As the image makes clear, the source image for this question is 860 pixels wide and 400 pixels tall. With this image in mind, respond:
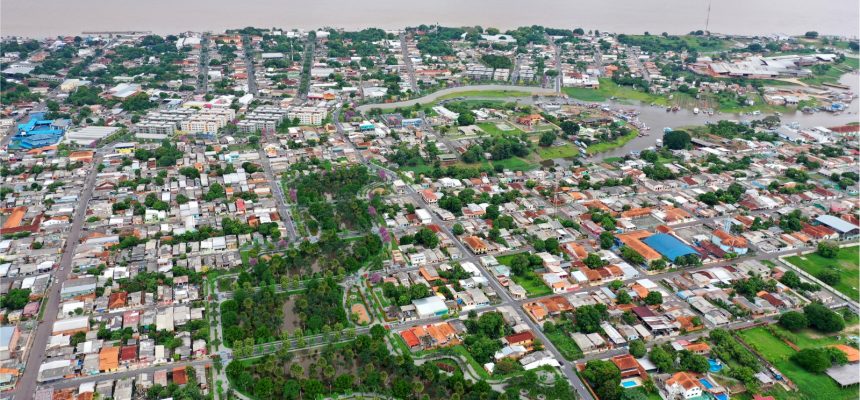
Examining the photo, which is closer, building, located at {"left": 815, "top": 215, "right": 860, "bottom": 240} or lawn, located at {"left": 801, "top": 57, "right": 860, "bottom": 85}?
building, located at {"left": 815, "top": 215, "right": 860, "bottom": 240}

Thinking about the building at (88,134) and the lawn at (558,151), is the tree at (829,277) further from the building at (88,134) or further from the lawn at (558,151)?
the building at (88,134)

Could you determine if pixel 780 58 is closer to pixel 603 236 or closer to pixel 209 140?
pixel 603 236

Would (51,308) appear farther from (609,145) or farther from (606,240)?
(609,145)

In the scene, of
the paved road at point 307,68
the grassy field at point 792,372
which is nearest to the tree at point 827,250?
the grassy field at point 792,372

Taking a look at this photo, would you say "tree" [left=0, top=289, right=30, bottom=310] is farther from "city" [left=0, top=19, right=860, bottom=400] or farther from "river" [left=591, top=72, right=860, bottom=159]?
"river" [left=591, top=72, right=860, bottom=159]

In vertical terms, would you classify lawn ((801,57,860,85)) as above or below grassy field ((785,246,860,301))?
above

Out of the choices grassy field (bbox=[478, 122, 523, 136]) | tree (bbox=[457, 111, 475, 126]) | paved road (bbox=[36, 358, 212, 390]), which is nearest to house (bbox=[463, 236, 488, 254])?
paved road (bbox=[36, 358, 212, 390])

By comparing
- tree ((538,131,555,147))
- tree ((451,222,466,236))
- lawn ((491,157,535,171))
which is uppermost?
tree ((538,131,555,147))

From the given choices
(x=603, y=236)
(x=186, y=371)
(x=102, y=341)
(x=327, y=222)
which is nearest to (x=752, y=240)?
(x=603, y=236)
